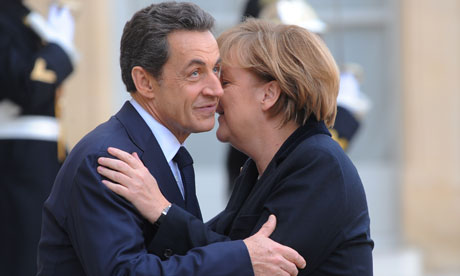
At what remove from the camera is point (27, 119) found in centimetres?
521

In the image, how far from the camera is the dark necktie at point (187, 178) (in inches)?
127

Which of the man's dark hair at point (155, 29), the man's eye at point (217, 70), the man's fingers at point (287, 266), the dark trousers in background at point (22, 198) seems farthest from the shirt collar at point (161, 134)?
the dark trousers in background at point (22, 198)

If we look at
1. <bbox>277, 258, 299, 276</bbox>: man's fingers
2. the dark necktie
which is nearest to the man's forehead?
the dark necktie

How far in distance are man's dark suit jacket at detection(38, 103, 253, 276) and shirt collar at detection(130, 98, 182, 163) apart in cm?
4

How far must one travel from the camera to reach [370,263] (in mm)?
3111

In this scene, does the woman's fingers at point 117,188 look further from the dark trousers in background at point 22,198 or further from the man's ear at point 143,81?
the dark trousers in background at point 22,198

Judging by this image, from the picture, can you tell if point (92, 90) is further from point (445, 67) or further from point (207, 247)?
point (207, 247)

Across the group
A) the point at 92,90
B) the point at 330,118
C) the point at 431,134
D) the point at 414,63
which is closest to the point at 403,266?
the point at 431,134

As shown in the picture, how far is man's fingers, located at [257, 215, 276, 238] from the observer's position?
2.95 metres

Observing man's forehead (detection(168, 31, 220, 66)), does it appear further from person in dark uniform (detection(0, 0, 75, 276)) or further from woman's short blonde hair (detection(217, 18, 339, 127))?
person in dark uniform (detection(0, 0, 75, 276))

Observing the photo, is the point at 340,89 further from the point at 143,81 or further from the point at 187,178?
the point at 143,81

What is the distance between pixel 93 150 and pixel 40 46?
2.49 meters

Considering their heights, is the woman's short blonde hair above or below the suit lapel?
above

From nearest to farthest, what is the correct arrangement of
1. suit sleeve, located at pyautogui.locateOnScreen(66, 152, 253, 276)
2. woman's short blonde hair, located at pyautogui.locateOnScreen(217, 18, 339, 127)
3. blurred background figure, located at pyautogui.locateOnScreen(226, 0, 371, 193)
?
suit sleeve, located at pyautogui.locateOnScreen(66, 152, 253, 276)
woman's short blonde hair, located at pyautogui.locateOnScreen(217, 18, 339, 127)
blurred background figure, located at pyautogui.locateOnScreen(226, 0, 371, 193)
